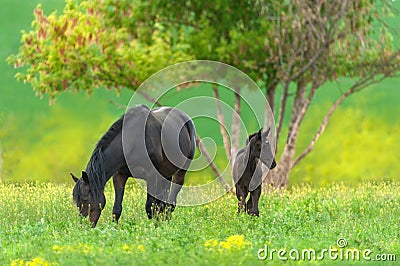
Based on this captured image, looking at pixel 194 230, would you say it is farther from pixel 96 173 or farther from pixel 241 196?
pixel 241 196

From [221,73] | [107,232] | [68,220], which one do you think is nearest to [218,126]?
[221,73]

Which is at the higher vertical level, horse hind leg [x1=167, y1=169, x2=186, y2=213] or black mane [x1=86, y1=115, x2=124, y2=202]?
black mane [x1=86, y1=115, x2=124, y2=202]

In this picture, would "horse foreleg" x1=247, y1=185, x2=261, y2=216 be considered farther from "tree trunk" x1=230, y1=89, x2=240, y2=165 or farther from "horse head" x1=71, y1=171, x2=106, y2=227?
"tree trunk" x1=230, y1=89, x2=240, y2=165

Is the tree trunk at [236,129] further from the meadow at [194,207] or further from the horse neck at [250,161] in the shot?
the horse neck at [250,161]

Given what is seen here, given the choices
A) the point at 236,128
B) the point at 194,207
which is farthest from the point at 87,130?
the point at 194,207

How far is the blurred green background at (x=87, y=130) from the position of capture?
25766 mm

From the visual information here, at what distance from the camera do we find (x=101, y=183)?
10867 mm

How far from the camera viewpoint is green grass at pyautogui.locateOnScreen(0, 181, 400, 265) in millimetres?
8164

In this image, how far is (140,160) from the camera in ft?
37.6

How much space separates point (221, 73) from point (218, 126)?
8.18 ft

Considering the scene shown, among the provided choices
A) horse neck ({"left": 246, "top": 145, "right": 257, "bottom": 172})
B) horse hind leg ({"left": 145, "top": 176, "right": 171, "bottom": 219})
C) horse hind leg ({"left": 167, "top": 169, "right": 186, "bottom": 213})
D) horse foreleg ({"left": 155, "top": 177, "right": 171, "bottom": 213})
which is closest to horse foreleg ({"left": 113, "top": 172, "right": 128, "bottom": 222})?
horse hind leg ({"left": 145, "top": 176, "right": 171, "bottom": 219})

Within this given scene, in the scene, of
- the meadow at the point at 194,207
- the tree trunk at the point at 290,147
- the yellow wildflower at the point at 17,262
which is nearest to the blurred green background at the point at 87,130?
the meadow at the point at 194,207

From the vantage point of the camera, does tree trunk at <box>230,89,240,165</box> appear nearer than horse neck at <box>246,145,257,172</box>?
No

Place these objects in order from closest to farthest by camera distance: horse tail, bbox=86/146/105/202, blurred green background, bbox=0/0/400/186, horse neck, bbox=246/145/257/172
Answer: horse tail, bbox=86/146/105/202 < horse neck, bbox=246/145/257/172 < blurred green background, bbox=0/0/400/186
